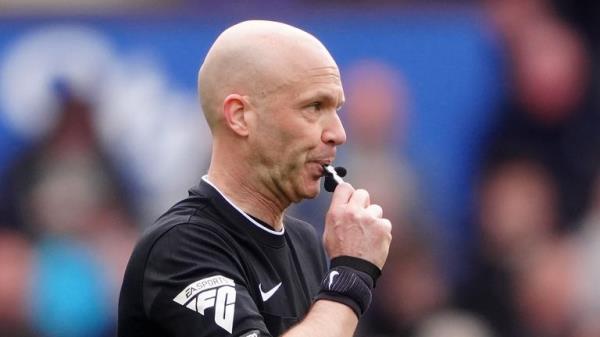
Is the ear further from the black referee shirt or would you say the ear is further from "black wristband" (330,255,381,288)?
"black wristband" (330,255,381,288)

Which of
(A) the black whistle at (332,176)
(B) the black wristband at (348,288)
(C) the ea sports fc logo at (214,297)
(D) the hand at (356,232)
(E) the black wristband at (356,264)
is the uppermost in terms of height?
(A) the black whistle at (332,176)

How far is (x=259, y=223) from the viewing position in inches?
163

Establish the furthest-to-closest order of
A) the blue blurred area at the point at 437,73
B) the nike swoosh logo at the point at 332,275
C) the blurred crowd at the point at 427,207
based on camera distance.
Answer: the blue blurred area at the point at 437,73, the blurred crowd at the point at 427,207, the nike swoosh logo at the point at 332,275

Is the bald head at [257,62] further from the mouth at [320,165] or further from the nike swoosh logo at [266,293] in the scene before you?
the nike swoosh logo at [266,293]

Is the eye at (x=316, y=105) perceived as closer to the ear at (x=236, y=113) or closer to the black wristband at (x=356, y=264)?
the ear at (x=236, y=113)

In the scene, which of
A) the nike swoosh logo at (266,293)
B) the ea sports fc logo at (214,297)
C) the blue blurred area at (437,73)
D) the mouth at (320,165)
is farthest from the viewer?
the blue blurred area at (437,73)

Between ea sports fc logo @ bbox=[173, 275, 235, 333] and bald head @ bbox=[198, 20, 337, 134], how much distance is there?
1.84 feet

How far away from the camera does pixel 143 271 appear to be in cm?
393

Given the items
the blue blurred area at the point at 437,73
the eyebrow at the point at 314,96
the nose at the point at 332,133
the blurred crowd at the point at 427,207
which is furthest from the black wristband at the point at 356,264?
the blue blurred area at the point at 437,73

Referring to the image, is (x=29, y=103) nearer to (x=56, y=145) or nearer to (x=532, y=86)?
(x=56, y=145)

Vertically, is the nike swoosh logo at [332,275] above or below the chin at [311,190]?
below

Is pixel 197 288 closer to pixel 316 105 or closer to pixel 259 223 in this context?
pixel 259 223

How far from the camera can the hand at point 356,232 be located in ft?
13.0

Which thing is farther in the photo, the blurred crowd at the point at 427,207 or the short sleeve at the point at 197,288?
the blurred crowd at the point at 427,207
